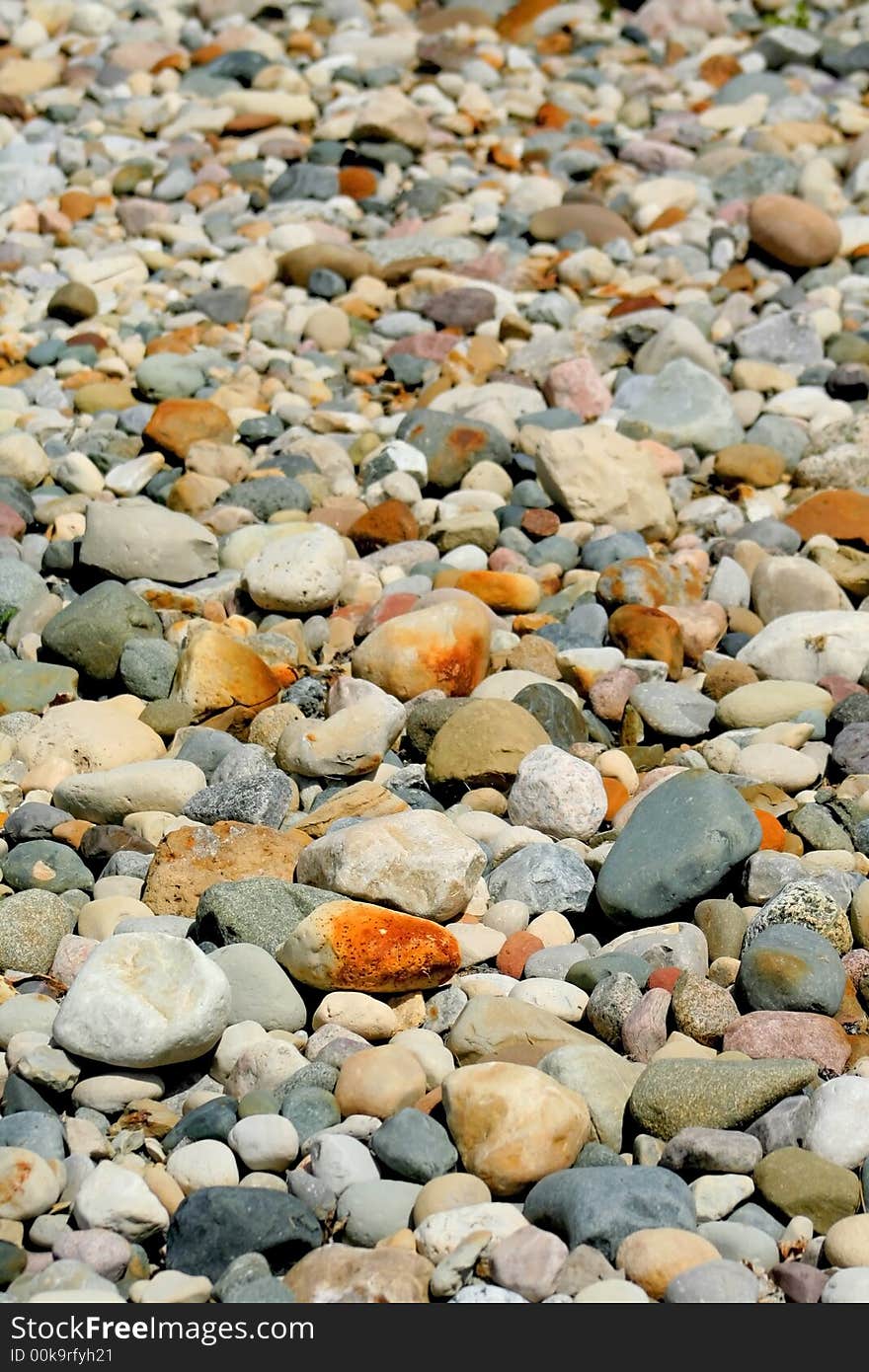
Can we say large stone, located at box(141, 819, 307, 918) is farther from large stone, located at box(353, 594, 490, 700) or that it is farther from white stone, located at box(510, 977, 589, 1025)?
large stone, located at box(353, 594, 490, 700)

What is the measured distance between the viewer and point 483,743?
12.7 ft

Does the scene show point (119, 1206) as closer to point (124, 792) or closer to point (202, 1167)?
point (202, 1167)

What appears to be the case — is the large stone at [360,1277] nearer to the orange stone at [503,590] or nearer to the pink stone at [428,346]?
the orange stone at [503,590]

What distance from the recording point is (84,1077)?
286 cm

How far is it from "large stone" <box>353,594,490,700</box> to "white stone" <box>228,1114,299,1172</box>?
177 cm

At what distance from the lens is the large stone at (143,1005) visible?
2.78 meters

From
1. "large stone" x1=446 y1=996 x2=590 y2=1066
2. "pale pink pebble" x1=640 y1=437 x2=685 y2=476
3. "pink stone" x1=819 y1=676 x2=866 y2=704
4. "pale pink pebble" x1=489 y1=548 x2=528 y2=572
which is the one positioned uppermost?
"large stone" x1=446 y1=996 x2=590 y2=1066

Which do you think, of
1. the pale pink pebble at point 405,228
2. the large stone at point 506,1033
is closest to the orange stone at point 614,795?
the large stone at point 506,1033

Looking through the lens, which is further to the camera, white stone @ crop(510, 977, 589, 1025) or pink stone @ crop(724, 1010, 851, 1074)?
white stone @ crop(510, 977, 589, 1025)

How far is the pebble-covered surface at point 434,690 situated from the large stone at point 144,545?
0.7 inches

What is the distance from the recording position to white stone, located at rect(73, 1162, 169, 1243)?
250 centimetres

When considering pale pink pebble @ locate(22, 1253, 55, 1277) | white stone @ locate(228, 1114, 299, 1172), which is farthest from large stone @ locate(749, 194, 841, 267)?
pale pink pebble @ locate(22, 1253, 55, 1277)

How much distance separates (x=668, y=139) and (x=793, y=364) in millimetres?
2697

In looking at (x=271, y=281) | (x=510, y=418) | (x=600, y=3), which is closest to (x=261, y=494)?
(x=510, y=418)
